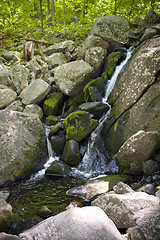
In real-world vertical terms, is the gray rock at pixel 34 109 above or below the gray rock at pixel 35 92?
below

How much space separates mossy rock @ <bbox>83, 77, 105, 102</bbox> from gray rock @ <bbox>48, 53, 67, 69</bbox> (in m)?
3.87

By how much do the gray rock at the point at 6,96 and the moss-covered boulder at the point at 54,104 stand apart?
1.91 meters

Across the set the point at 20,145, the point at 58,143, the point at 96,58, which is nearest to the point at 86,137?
the point at 58,143

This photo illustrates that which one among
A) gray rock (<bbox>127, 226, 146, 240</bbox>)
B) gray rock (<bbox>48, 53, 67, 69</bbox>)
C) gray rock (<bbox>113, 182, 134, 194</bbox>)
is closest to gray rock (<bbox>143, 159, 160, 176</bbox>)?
gray rock (<bbox>113, 182, 134, 194</bbox>)

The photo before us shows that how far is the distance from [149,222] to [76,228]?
1.32 metres

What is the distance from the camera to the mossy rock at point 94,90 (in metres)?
8.83

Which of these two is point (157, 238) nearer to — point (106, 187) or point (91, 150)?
point (106, 187)

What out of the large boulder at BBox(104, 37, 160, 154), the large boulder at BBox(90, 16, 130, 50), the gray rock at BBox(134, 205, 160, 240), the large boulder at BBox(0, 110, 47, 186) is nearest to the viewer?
the gray rock at BBox(134, 205, 160, 240)

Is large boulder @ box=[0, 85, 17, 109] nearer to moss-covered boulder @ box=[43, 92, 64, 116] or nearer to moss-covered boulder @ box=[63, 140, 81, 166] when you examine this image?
moss-covered boulder @ box=[43, 92, 64, 116]

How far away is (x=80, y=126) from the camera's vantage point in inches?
312

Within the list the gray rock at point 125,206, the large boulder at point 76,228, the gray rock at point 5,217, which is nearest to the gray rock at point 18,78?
the gray rock at point 5,217

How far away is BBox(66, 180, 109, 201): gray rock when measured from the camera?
512cm

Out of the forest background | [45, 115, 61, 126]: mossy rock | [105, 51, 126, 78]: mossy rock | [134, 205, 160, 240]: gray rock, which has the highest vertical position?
the forest background

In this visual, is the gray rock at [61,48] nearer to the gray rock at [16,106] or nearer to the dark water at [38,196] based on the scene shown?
the gray rock at [16,106]
